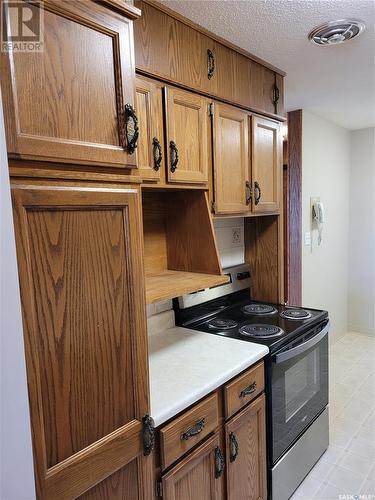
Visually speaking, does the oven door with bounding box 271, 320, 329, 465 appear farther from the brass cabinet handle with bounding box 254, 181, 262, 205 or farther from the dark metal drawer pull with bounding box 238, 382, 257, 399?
the brass cabinet handle with bounding box 254, 181, 262, 205

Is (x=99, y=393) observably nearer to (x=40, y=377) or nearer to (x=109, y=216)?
(x=40, y=377)

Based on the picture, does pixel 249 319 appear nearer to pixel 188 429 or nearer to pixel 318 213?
pixel 188 429

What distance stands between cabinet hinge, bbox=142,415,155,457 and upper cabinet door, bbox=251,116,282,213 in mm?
1316

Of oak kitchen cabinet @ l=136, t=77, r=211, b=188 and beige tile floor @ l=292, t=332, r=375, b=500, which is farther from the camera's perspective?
beige tile floor @ l=292, t=332, r=375, b=500

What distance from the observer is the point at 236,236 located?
2.44m

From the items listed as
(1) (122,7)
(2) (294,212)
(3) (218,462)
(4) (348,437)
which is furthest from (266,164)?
(4) (348,437)

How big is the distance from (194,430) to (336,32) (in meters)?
1.92

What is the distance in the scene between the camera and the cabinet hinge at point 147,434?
3.42 ft

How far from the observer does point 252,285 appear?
2.49 m

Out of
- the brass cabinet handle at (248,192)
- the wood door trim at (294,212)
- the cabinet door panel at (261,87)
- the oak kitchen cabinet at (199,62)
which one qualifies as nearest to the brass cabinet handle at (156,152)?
the oak kitchen cabinet at (199,62)

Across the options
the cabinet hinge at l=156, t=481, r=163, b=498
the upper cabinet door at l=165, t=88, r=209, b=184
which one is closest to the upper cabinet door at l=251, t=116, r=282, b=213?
the upper cabinet door at l=165, t=88, r=209, b=184

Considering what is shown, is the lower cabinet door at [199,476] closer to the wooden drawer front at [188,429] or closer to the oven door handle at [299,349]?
the wooden drawer front at [188,429]

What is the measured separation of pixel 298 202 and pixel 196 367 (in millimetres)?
2171

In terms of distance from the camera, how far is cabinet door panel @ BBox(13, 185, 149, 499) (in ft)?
2.56
